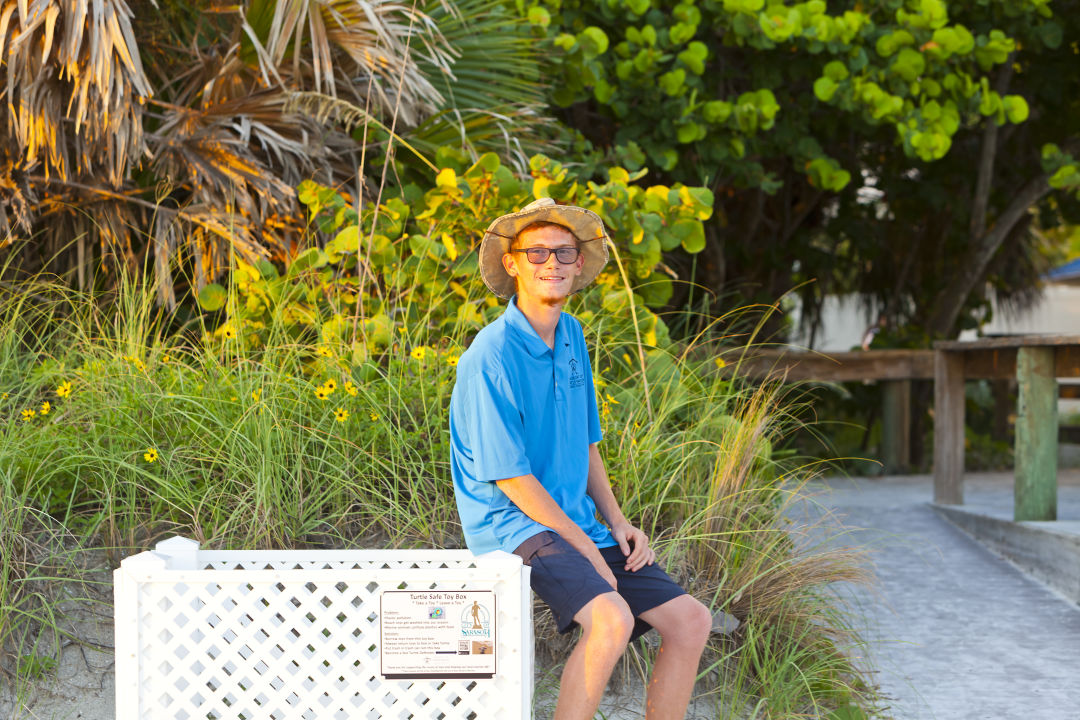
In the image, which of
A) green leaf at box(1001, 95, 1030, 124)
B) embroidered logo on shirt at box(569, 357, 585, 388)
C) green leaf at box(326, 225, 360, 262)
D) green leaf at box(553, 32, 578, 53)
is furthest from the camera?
green leaf at box(1001, 95, 1030, 124)

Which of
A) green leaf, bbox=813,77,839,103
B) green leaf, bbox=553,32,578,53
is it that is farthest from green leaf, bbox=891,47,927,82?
green leaf, bbox=553,32,578,53

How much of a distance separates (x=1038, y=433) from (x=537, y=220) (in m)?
4.24

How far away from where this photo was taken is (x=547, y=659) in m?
3.69

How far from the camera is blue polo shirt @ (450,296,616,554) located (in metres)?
2.71

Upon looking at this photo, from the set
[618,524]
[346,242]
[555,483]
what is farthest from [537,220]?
[346,242]

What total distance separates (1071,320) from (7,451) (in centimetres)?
2484

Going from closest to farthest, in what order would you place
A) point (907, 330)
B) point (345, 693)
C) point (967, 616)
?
point (345, 693), point (967, 616), point (907, 330)

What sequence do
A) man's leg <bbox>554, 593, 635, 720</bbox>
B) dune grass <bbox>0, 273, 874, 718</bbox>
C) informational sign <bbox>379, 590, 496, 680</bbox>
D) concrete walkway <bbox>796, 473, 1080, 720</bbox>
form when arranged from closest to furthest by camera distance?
informational sign <bbox>379, 590, 496, 680</bbox> < man's leg <bbox>554, 593, 635, 720</bbox> < dune grass <bbox>0, 273, 874, 718</bbox> < concrete walkway <bbox>796, 473, 1080, 720</bbox>

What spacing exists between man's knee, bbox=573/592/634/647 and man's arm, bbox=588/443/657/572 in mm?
316

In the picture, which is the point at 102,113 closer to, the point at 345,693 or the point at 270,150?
the point at 270,150

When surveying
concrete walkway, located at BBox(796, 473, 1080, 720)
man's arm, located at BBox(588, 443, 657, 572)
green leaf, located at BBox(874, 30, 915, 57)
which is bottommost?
concrete walkway, located at BBox(796, 473, 1080, 720)

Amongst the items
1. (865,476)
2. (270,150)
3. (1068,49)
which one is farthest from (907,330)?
(270,150)

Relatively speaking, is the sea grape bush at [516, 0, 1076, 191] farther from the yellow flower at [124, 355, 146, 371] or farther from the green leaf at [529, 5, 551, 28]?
the yellow flower at [124, 355, 146, 371]

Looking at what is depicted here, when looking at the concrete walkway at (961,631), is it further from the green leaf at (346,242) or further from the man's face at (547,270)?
the green leaf at (346,242)
